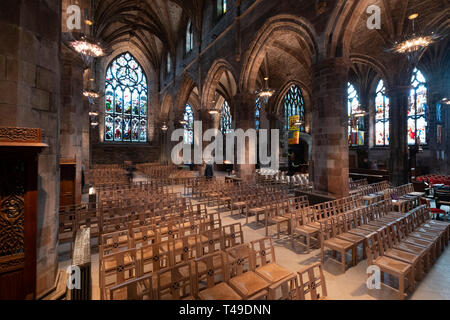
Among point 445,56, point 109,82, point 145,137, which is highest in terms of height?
point 109,82

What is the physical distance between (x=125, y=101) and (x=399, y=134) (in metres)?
26.2

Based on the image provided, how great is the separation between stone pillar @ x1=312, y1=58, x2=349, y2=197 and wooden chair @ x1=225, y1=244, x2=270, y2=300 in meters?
5.51

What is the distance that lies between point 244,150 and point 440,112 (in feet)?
52.3

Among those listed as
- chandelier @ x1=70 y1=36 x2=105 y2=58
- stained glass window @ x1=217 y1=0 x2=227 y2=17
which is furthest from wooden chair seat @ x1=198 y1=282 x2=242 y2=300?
stained glass window @ x1=217 y1=0 x2=227 y2=17

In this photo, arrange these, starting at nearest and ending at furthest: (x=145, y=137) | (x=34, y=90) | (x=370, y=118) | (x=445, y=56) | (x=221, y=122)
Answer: (x=34, y=90) → (x=445, y=56) → (x=370, y=118) → (x=145, y=137) → (x=221, y=122)

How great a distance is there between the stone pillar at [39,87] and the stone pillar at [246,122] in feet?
31.5

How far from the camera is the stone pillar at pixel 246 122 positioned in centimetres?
1191

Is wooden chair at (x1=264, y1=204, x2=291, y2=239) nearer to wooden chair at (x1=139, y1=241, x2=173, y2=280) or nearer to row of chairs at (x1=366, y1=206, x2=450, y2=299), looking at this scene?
row of chairs at (x1=366, y1=206, x2=450, y2=299)

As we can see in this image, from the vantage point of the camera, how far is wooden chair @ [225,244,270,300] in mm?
2303

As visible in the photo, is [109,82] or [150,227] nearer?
[150,227]

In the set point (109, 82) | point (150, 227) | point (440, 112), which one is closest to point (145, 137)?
point (109, 82)

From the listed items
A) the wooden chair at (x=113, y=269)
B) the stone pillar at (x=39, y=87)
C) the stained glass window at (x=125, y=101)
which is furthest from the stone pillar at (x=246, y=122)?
the stained glass window at (x=125, y=101)

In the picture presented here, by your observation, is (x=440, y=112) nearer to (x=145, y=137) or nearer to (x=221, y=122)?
(x=221, y=122)

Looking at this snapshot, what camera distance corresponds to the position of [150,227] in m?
4.00
